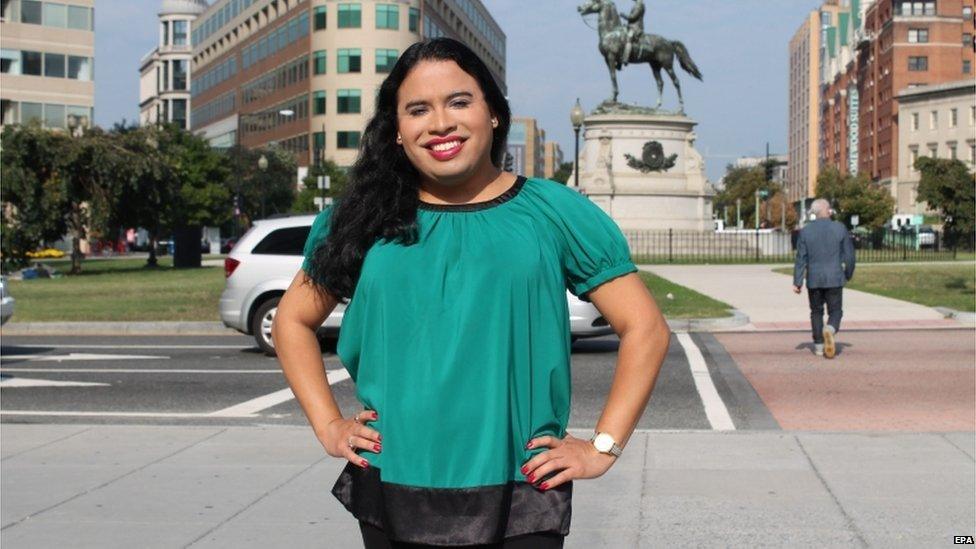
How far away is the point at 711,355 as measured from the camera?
1691 cm

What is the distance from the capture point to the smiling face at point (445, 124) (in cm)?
306

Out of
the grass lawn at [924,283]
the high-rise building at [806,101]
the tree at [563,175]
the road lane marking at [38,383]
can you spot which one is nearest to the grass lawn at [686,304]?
the grass lawn at [924,283]

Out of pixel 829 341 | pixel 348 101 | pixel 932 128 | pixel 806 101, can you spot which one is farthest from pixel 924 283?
pixel 806 101

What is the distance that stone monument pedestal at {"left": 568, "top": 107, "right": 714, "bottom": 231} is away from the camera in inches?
1948

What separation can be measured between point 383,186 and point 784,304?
23893 millimetres

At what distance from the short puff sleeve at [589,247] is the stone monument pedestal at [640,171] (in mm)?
46137

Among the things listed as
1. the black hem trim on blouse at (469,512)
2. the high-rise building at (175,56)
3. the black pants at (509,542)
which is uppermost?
the high-rise building at (175,56)

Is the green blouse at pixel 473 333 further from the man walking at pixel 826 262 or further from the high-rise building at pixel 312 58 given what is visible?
the high-rise building at pixel 312 58

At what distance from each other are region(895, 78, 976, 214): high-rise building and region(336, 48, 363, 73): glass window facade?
45158 mm

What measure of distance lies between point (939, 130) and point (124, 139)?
7987 centimetres

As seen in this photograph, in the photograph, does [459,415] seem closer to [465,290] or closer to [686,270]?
[465,290]

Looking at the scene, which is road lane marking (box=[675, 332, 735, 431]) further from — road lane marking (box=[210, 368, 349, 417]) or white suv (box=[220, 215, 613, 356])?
road lane marking (box=[210, 368, 349, 417])

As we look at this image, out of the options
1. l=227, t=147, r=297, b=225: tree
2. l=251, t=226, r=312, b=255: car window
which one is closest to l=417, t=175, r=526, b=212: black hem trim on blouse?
l=251, t=226, r=312, b=255: car window

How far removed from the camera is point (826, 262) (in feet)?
51.9
